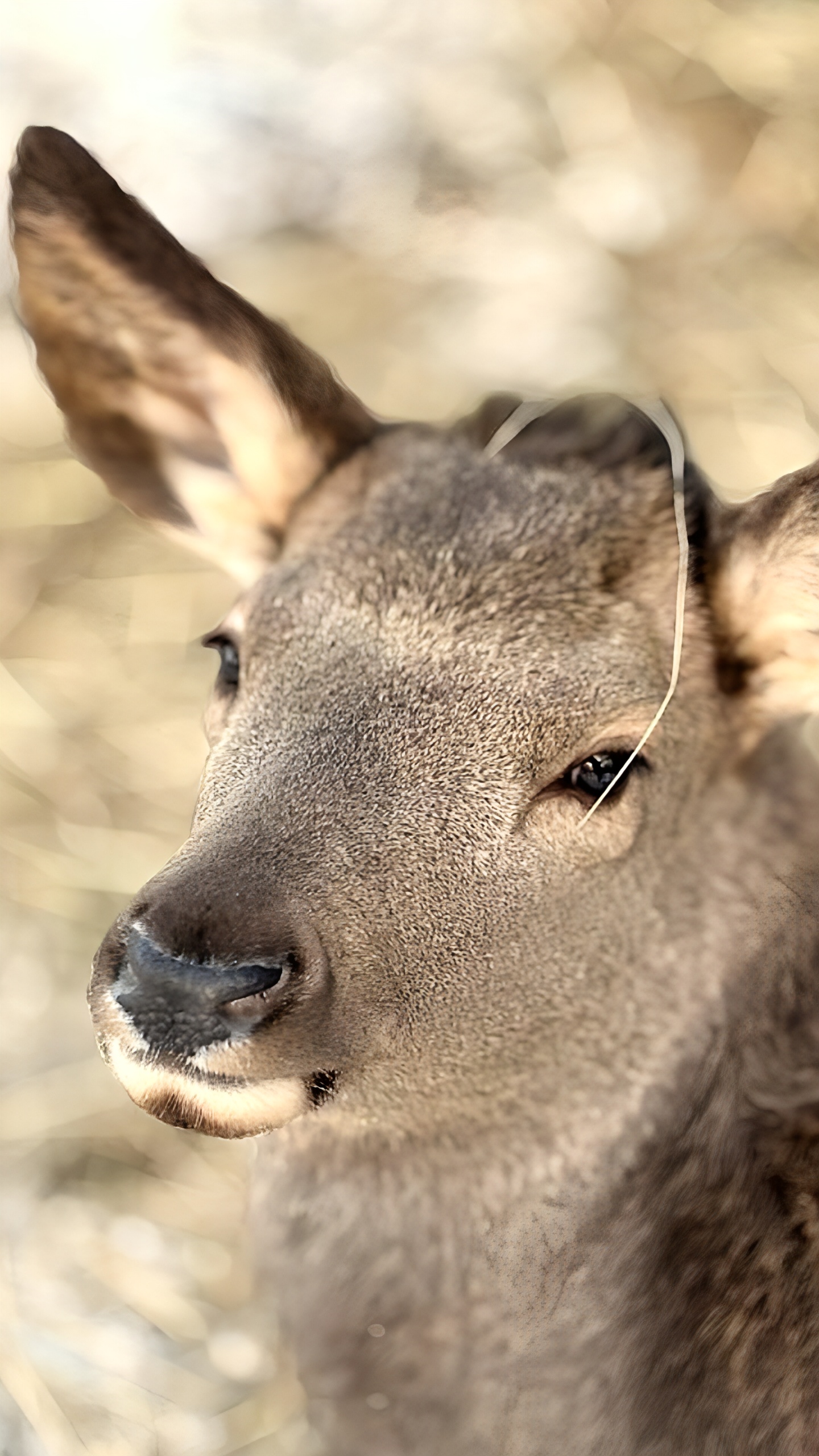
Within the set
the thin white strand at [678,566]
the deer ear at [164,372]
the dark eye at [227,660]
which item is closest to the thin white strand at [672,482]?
the thin white strand at [678,566]

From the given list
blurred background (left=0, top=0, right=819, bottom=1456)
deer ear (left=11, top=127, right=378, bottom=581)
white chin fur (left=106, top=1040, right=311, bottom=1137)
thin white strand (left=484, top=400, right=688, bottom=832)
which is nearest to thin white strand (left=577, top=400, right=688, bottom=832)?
thin white strand (left=484, top=400, right=688, bottom=832)

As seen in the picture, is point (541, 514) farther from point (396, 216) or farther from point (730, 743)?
point (396, 216)

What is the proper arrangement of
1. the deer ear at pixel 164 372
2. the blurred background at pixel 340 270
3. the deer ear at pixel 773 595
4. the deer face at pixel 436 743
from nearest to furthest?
the deer face at pixel 436 743 < the deer ear at pixel 773 595 < the deer ear at pixel 164 372 < the blurred background at pixel 340 270

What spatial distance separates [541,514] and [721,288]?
2.77m

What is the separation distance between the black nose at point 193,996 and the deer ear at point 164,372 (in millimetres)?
1149

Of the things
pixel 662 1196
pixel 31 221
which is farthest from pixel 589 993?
pixel 31 221

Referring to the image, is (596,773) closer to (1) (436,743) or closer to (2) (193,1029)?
(1) (436,743)

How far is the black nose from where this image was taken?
1.81 m

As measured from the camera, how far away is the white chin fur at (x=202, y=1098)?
1.90 meters

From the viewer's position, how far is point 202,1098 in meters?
1.91


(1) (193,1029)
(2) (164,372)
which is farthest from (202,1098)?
(2) (164,372)

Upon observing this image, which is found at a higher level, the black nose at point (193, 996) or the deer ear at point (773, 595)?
the deer ear at point (773, 595)

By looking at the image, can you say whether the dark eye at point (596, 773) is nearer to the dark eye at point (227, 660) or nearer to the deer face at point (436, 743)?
the deer face at point (436, 743)

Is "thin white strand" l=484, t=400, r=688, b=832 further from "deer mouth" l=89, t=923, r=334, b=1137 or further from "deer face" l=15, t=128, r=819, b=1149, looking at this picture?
"deer mouth" l=89, t=923, r=334, b=1137
